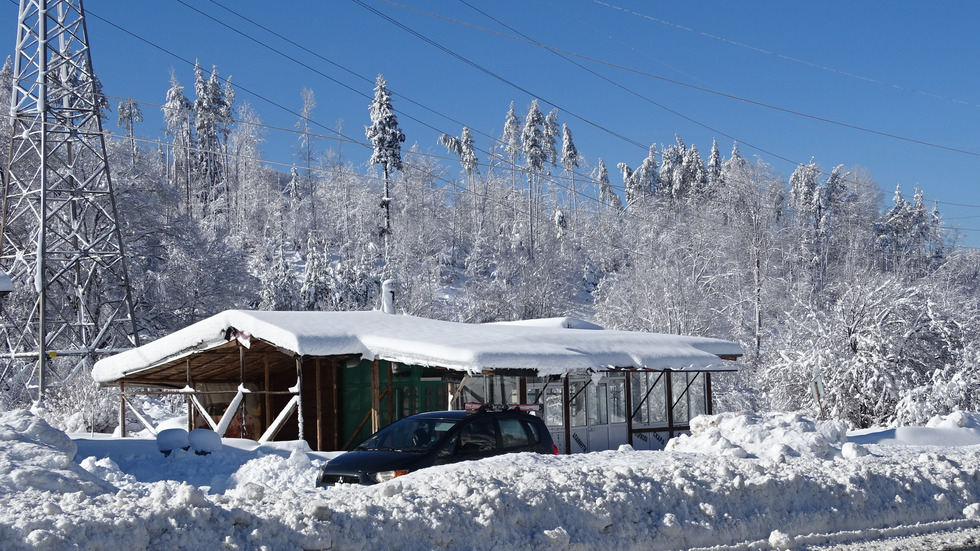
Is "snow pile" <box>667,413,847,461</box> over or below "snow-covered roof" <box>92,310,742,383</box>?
below

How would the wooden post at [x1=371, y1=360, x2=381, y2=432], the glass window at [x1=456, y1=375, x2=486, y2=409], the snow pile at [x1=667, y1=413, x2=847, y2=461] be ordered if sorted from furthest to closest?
the glass window at [x1=456, y1=375, x2=486, y2=409] < the wooden post at [x1=371, y1=360, x2=381, y2=432] < the snow pile at [x1=667, y1=413, x2=847, y2=461]

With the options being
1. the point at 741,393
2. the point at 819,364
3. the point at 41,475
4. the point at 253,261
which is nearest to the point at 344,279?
the point at 253,261

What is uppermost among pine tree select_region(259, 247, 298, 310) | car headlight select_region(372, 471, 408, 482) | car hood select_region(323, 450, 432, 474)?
pine tree select_region(259, 247, 298, 310)

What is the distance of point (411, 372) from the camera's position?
21812mm

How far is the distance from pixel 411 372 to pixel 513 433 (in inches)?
345

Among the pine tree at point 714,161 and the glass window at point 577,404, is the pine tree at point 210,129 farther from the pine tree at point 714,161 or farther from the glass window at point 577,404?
the glass window at point 577,404

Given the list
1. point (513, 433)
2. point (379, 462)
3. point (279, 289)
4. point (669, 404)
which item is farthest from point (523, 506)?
point (279, 289)

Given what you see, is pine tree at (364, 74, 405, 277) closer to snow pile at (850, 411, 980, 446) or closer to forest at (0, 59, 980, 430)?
forest at (0, 59, 980, 430)

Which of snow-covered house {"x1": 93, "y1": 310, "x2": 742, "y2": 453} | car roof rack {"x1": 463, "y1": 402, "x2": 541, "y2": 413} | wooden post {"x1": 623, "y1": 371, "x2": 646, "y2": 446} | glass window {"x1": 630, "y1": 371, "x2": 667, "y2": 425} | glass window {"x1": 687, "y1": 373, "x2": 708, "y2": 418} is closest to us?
car roof rack {"x1": 463, "y1": 402, "x2": 541, "y2": 413}

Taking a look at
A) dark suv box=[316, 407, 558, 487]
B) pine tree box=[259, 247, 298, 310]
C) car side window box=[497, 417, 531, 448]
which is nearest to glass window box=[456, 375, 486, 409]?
dark suv box=[316, 407, 558, 487]

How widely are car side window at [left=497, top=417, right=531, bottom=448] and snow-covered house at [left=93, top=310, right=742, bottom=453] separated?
300 cm

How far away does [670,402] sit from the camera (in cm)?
2425

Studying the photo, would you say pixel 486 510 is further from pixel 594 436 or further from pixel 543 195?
pixel 543 195

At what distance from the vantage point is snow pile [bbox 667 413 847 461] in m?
15.7
